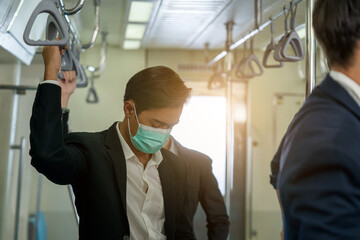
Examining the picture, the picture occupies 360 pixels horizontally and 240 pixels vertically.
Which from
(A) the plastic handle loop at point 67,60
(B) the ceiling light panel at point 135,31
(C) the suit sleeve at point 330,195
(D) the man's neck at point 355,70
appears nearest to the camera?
(C) the suit sleeve at point 330,195

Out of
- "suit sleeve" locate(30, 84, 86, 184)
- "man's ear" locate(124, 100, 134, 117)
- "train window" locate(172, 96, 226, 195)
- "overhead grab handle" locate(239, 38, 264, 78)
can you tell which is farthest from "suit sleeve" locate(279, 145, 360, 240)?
"train window" locate(172, 96, 226, 195)

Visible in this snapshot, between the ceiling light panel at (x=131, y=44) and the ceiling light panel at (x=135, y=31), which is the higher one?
the ceiling light panel at (x=131, y=44)

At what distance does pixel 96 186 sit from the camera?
150 centimetres

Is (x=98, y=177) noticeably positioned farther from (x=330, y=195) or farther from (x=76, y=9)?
(x=330, y=195)

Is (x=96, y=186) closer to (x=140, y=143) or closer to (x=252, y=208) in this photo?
(x=140, y=143)

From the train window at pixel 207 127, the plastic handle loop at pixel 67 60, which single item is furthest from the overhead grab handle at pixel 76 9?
the train window at pixel 207 127

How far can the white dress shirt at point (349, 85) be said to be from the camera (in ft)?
2.81

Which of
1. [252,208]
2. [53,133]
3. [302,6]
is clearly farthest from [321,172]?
[252,208]

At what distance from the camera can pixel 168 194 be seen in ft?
5.28

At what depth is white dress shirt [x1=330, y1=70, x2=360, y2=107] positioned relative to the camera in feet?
2.81

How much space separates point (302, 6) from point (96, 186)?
1.97 meters

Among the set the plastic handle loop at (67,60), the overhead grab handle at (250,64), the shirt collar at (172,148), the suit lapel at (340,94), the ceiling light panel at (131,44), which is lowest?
the shirt collar at (172,148)

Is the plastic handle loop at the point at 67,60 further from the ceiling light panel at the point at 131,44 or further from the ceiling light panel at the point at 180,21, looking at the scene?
the ceiling light panel at the point at 131,44

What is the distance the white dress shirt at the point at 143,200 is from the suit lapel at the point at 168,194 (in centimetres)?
2
